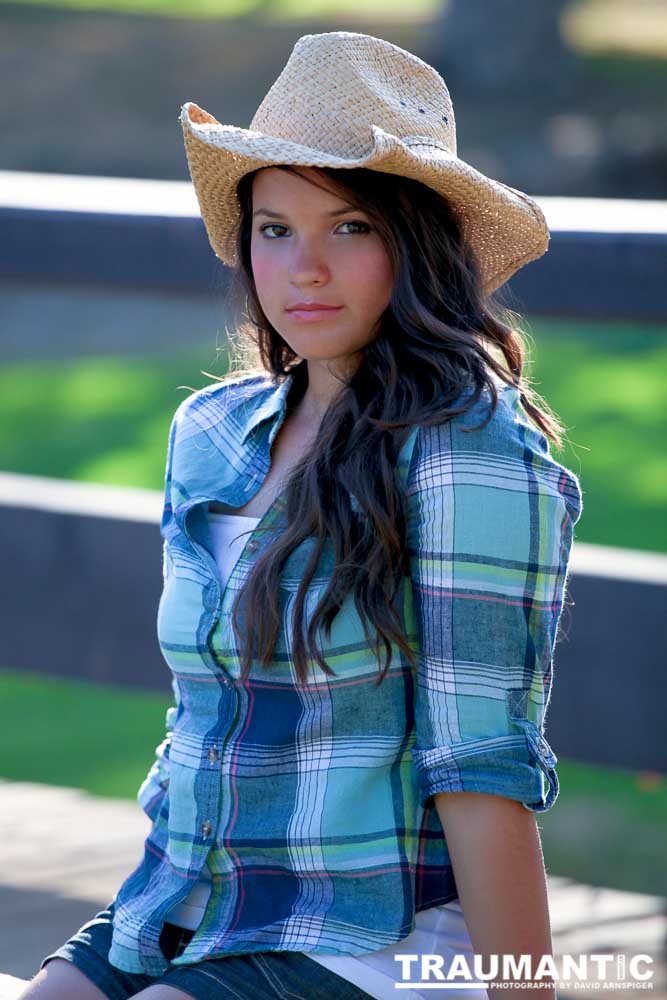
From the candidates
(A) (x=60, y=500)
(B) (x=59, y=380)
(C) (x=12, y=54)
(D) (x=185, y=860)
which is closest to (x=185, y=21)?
(C) (x=12, y=54)

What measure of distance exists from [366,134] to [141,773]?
8.24ft

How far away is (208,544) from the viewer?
1.96 meters

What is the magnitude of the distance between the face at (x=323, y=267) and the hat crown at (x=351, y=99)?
6cm

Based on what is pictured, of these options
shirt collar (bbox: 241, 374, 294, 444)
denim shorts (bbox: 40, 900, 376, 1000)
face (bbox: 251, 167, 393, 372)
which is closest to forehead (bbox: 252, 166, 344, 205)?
face (bbox: 251, 167, 393, 372)

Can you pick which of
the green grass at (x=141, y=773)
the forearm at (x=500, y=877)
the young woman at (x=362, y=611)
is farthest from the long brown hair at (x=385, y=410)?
the green grass at (x=141, y=773)

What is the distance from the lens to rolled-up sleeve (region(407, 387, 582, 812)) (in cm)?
167

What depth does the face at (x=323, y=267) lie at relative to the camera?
185cm

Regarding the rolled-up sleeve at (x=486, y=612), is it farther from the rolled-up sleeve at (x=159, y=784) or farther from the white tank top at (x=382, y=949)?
the rolled-up sleeve at (x=159, y=784)

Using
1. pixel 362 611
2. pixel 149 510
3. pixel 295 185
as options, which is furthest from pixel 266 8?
pixel 362 611

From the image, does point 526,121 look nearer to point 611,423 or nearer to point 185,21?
point 185,21

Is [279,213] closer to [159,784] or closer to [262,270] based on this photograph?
[262,270]

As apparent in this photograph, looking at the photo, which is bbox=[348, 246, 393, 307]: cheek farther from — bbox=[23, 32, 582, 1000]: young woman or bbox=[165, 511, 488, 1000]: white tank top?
bbox=[165, 511, 488, 1000]: white tank top

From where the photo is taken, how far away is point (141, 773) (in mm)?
3955

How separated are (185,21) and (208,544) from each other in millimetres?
22104
